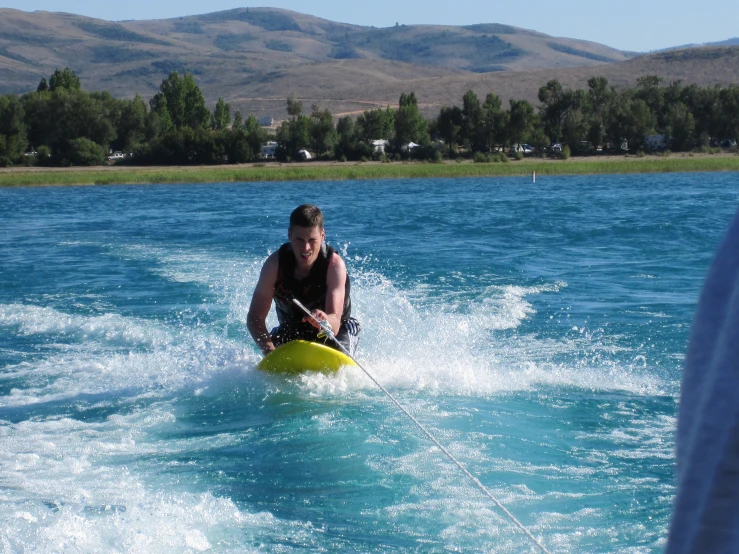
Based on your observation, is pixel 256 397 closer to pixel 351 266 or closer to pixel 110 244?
pixel 351 266

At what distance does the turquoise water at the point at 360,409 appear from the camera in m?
4.11

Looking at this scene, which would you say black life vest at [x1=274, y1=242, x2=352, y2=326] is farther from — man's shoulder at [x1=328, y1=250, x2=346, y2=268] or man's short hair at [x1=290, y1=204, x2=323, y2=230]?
man's short hair at [x1=290, y1=204, x2=323, y2=230]

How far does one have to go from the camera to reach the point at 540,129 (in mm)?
71625

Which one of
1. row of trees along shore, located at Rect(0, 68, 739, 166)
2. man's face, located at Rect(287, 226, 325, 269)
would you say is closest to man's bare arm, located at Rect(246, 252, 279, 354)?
man's face, located at Rect(287, 226, 325, 269)

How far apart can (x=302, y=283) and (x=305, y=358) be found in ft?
1.61

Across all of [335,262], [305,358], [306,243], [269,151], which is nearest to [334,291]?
[335,262]

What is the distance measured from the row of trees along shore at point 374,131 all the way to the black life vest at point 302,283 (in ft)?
197

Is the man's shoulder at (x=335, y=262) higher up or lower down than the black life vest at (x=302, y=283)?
higher up

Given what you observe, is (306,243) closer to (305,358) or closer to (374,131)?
(305,358)

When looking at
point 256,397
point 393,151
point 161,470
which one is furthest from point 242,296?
point 393,151

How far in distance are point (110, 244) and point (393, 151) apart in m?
52.9

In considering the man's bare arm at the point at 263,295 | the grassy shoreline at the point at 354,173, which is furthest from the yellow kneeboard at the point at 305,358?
the grassy shoreline at the point at 354,173

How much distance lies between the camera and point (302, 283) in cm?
636

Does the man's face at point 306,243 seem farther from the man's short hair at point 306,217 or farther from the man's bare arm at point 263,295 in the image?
the man's bare arm at point 263,295
